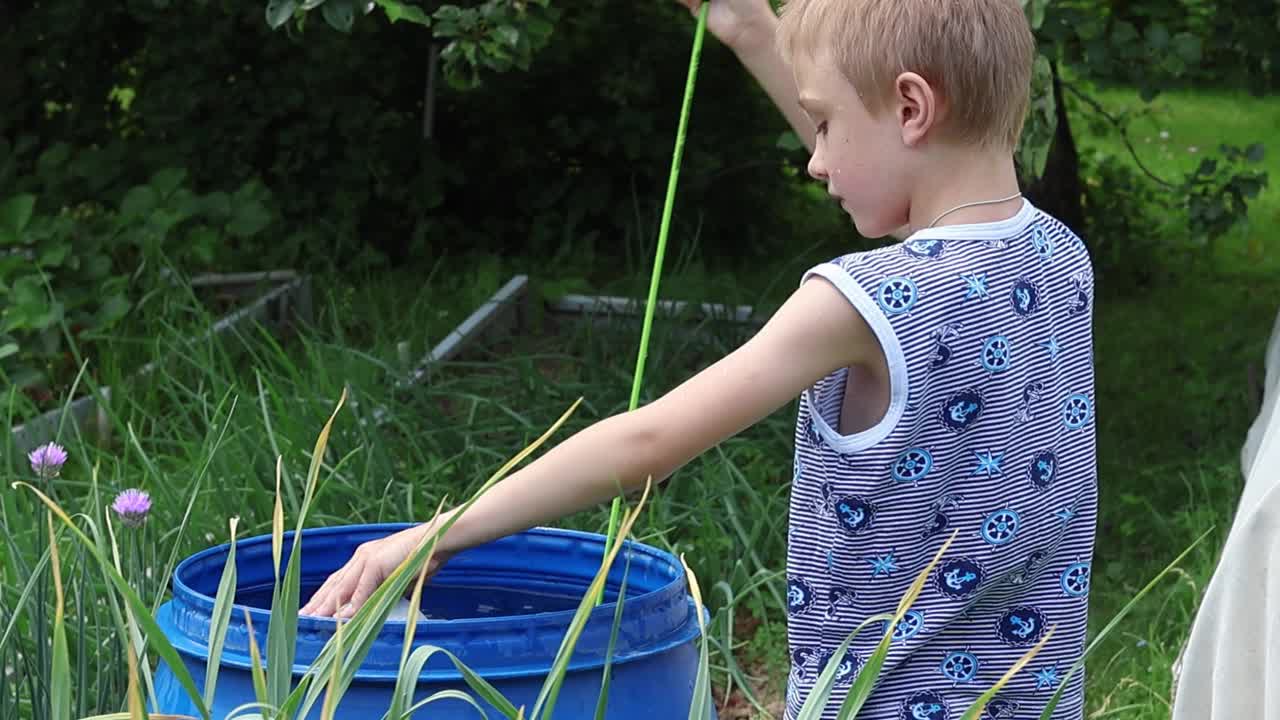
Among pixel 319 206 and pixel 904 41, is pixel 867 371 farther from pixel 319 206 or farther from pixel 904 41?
pixel 319 206

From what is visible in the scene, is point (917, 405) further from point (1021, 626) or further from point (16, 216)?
point (16, 216)

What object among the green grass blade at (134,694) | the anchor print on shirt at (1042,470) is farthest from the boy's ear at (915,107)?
the green grass blade at (134,694)

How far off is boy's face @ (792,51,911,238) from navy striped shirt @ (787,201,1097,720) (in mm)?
58

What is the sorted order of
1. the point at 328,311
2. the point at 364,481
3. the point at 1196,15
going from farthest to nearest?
the point at 328,311, the point at 1196,15, the point at 364,481

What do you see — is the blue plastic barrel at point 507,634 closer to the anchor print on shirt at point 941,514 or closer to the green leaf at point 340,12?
the anchor print on shirt at point 941,514

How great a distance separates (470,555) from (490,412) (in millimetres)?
1790

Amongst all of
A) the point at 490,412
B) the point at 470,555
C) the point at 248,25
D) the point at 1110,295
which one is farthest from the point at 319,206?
the point at 470,555

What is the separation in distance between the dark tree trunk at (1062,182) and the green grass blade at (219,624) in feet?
12.4

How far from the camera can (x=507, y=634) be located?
134 centimetres

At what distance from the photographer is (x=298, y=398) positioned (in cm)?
328

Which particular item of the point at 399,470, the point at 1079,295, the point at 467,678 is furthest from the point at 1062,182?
the point at 467,678

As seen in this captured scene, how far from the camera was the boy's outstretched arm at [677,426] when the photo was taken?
4.38ft

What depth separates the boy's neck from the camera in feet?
4.80

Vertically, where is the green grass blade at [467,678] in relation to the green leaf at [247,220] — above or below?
above
